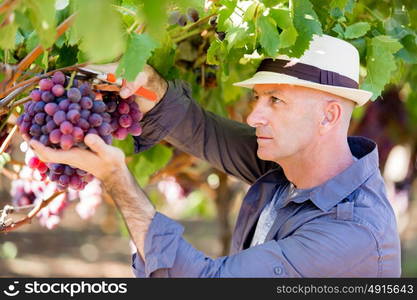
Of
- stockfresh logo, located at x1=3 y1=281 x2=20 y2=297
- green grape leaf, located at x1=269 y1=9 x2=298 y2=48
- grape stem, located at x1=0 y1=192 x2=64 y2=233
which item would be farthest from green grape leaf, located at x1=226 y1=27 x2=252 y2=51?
stockfresh logo, located at x1=3 y1=281 x2=20 y2=297

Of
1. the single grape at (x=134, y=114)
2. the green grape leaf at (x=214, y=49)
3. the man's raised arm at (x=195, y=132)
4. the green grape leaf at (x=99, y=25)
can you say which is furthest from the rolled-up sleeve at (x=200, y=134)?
the green grape leaf at (x=99, y=25)

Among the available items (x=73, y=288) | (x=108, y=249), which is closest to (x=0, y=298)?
(x=73, y=288)

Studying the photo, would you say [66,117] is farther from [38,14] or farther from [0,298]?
[0,298]

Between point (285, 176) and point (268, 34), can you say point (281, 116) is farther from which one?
point (268, 34)

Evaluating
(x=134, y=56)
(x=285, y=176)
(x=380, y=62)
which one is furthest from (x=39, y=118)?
(x=285, y=176)

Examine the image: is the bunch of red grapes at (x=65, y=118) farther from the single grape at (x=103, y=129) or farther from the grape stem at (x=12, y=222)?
the grape stem at (x=12, y=222)

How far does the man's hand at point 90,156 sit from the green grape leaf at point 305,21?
29.2 inches

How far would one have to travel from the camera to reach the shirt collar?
2787mm

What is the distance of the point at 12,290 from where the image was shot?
2.52 metres

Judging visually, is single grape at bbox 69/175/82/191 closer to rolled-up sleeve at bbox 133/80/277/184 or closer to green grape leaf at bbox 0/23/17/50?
green grape leaf at bbox 0/23/17/50

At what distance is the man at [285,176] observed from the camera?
92.7 inches

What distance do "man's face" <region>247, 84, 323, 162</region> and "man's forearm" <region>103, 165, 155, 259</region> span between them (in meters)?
0.73

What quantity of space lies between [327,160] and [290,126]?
0.27 meters

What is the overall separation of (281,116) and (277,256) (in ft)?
2.18
